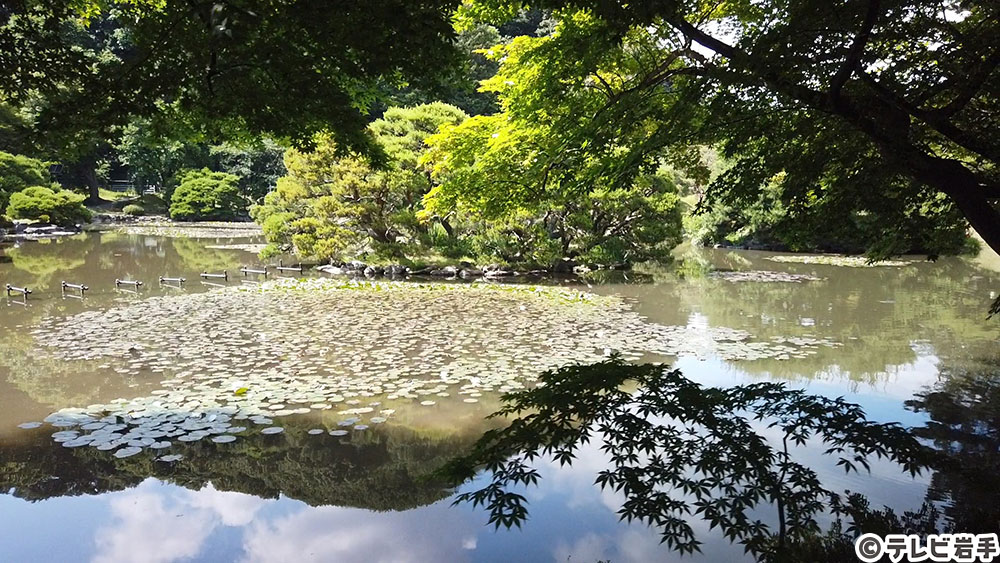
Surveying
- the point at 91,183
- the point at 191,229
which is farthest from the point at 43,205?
the point at 91,183

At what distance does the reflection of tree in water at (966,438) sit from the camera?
309cm

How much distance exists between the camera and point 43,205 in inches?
1011

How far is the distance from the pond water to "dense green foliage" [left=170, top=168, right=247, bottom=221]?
2217cm

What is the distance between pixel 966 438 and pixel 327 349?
22.1 feet

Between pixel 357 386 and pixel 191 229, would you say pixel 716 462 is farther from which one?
pixel 191 229

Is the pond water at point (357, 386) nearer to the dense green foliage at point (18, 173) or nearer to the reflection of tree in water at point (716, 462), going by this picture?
the reflection of tree in water at point (716, 462)

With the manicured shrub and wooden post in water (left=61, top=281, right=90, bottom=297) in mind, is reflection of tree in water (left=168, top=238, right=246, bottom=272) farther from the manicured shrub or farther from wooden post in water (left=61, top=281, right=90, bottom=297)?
the manicured shrub

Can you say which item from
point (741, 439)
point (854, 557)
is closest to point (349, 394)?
point (741, 439)

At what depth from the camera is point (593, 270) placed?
51.9 ft

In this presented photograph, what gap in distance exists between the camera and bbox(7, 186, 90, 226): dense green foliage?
2528cm

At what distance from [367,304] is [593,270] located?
7.32 m

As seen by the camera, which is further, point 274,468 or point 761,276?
point 761,276

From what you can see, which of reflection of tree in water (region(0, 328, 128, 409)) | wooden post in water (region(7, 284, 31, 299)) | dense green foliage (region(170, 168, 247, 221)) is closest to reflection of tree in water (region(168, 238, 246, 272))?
wooden post in water (region(7, 284, 31, 299))

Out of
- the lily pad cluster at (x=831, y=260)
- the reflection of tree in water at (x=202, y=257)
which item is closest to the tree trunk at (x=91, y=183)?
the reflection of tree in water at (x=202, y=257)
